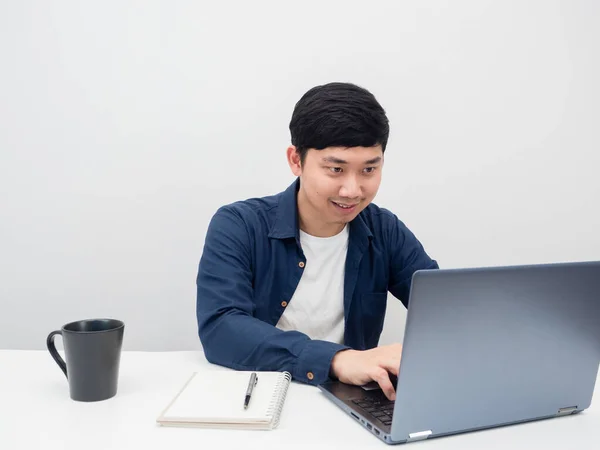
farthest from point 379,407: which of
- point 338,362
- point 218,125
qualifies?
point 218,125

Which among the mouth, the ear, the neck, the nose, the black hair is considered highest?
the black hair

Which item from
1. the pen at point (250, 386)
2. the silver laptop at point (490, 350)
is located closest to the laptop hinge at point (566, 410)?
the silver laptop at point (490, 350)

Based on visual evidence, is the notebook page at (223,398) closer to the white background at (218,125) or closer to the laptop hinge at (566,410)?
the laptop hinge at (566,410)

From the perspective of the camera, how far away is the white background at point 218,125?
213cm

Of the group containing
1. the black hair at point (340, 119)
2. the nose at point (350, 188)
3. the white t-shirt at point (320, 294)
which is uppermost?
the black hair at point (340, 119)

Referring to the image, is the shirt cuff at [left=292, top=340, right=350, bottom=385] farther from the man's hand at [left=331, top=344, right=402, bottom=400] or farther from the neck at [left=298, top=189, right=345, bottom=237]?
the neck at [left=298, top=189, right=345, bottom=237]

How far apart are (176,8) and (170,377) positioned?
1.48m

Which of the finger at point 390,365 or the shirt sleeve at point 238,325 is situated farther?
the shirt sleeve at point 238,325

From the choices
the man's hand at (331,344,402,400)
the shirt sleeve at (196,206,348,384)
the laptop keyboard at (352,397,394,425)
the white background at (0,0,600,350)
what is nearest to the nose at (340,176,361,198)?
the shirt sleeve at (196,206,348,384)

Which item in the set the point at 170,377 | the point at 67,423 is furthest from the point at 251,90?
the point at 67,423

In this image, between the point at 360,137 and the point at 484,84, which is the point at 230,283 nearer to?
the point at 360,137

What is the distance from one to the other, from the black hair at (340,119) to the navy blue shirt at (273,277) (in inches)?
10.1

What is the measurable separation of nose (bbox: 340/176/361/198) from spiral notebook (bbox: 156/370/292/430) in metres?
0.46

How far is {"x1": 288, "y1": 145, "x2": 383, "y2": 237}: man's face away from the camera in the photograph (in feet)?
4.42
